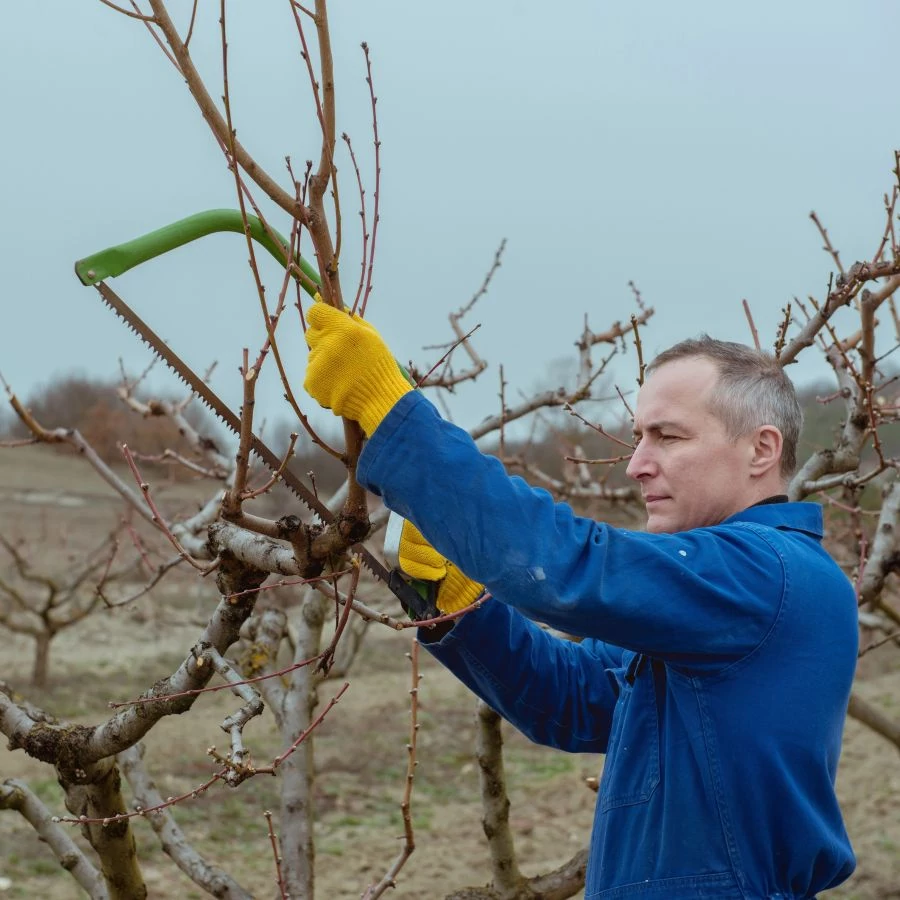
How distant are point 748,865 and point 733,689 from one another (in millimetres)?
317

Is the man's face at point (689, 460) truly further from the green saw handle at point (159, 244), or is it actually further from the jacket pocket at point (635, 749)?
the green saw handle at point (159, 244)

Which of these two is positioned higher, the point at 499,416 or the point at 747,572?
the point at 499,416

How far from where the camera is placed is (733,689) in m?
2.07

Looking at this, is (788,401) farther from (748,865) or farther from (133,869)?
(133,869)

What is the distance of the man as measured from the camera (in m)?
1.94

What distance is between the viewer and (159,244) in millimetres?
2447

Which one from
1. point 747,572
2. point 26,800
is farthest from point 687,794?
point 26,800

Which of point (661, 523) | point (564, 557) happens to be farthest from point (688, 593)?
point (661, 523)

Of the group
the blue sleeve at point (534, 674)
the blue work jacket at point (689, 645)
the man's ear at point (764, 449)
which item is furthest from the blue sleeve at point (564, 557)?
the blue sleeve at point (534, 674)

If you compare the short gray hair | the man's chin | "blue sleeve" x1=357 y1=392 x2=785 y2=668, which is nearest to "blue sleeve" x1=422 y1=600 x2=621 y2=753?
the man's chin

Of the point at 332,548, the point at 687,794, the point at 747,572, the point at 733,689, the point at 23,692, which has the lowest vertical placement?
the point at 687,794

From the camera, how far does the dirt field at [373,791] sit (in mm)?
7656

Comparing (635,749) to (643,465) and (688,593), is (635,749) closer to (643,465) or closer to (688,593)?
(688,593)

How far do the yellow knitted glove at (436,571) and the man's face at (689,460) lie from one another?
1.45 ft
